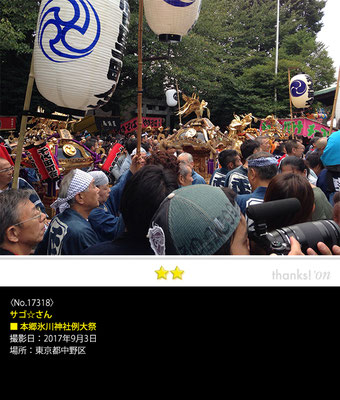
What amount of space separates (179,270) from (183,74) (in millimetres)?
20438

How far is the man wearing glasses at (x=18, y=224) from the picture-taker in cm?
206

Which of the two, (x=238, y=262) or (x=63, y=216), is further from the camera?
(x=63, y=216)

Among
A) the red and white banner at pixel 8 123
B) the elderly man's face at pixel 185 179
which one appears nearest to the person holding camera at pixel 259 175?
the elderly man's face at pixel 185 179

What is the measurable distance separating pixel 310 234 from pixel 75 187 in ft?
5.26

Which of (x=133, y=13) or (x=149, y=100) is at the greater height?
(x=133, y=13)

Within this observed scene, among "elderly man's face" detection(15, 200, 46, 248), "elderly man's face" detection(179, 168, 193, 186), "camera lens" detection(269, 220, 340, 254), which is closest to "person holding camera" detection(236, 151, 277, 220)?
"elderly man's face" detection(179, 168, 193, 186)

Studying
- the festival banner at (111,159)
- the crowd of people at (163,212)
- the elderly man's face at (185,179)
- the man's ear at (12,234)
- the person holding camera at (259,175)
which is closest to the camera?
the crowd of people at (163,212)

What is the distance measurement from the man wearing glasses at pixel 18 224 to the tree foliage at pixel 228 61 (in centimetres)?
1500

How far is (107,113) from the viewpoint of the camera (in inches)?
887

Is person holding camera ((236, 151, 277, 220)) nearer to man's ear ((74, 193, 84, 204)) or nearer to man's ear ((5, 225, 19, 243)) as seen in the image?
man's ear ((74, 193, 84, 204))

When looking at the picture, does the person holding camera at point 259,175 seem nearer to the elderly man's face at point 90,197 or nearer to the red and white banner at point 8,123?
the elderly man's face at point 90,197

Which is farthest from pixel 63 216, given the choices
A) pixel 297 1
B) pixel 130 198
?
pixel 297 1

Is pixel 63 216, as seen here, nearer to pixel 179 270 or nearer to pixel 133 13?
pixel 179 270

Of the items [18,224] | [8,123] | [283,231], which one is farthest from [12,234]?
[8,123]
